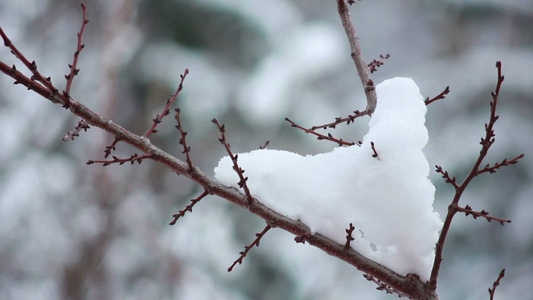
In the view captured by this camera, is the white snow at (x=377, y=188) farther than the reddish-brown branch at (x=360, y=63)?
No

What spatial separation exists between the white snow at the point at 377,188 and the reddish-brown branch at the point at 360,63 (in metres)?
0.08

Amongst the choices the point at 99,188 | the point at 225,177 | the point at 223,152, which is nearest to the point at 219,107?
the point at 223,152

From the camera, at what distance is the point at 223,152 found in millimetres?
6684

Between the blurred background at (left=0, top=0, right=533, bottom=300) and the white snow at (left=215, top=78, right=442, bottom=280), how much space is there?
4.52 metres

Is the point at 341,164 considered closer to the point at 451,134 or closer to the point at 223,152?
the point at 223,152

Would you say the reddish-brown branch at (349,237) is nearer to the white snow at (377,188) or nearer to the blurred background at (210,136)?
the white snow at (377,188)

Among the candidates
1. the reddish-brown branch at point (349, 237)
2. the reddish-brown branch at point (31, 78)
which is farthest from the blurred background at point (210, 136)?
the reddish-brown branch at point (349, 237)

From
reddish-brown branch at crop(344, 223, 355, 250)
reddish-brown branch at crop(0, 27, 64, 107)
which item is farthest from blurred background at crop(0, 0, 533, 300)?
reddish-brown branch at crop(344, 223, 355, 250)

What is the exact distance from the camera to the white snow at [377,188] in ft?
3.57

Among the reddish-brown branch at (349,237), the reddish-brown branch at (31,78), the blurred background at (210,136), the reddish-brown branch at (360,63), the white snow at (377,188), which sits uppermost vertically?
the blurred background at (210,136)

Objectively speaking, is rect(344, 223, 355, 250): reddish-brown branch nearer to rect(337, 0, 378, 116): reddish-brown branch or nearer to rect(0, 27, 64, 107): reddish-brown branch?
rect(337, 0, 378, 116): reddish-brown branch

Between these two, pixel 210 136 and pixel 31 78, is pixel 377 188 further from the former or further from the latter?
pixel 210 136

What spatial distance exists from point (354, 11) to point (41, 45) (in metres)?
5.95

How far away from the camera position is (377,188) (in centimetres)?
112
